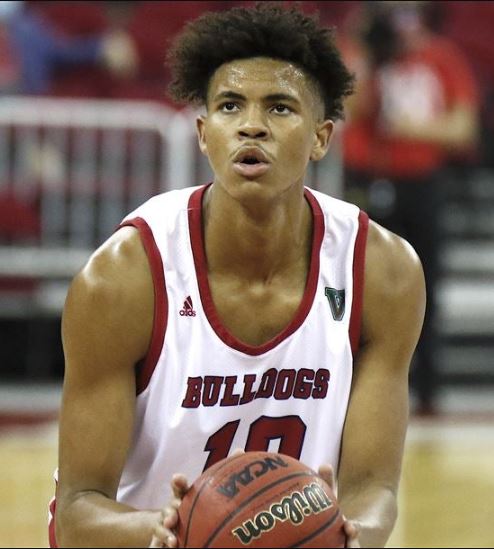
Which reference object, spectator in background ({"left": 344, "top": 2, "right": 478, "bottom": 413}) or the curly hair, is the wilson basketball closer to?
the curly hair

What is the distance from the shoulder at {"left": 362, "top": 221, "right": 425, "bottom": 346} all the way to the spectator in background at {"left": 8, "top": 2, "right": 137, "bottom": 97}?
672 cm

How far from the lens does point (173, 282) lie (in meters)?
3.58

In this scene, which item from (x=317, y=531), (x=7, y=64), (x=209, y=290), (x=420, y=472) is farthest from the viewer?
(x=7, y=64)

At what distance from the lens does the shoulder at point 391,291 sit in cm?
366

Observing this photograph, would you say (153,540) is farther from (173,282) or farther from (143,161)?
(143,161)

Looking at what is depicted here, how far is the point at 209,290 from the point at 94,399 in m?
0.47

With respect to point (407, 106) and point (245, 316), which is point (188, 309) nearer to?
point (245, 316)

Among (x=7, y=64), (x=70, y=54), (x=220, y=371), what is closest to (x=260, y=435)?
(x=220, y=371)

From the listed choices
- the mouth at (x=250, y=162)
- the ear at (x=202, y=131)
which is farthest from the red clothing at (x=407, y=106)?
the mouth at (x=250, y=162)

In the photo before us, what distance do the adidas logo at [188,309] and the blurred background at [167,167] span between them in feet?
13.0

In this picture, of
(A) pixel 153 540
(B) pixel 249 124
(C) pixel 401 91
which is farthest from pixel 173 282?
(C) pixel 401 91

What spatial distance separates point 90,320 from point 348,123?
6000mm

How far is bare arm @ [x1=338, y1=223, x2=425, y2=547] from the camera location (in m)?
3.56

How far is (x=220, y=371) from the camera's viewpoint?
11.7ft
